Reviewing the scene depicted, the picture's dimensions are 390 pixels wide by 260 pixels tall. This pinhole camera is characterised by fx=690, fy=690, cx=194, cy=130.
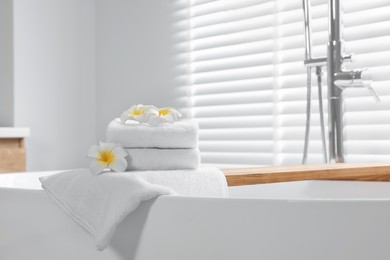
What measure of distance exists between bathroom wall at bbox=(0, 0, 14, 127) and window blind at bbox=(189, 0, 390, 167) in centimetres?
85

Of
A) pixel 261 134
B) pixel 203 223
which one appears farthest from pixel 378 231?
pixel 261 134

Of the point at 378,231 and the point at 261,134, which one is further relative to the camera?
the point at 261,134

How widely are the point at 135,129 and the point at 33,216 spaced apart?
284 millimetres

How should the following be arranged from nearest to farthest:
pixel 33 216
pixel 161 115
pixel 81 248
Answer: pixel 81 248 → pixel 33 216 → pixel 161 115

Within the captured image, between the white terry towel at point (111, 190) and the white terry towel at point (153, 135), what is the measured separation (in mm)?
78

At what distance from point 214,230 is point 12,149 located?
2.01 metres

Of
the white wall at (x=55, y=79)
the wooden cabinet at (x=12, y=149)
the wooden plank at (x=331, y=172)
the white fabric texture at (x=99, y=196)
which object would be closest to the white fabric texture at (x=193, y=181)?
the white fabric texture at (x=99, y=196)

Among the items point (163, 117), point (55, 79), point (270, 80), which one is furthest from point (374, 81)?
point (55, 79)

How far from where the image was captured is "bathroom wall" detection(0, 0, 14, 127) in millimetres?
3236

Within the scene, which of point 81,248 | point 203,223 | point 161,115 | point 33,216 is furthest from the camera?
point 161,115

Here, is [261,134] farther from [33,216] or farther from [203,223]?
[203,223]

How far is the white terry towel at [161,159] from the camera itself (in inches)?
58.9

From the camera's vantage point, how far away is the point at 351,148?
2.49m

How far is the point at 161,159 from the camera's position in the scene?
59.6 inches
